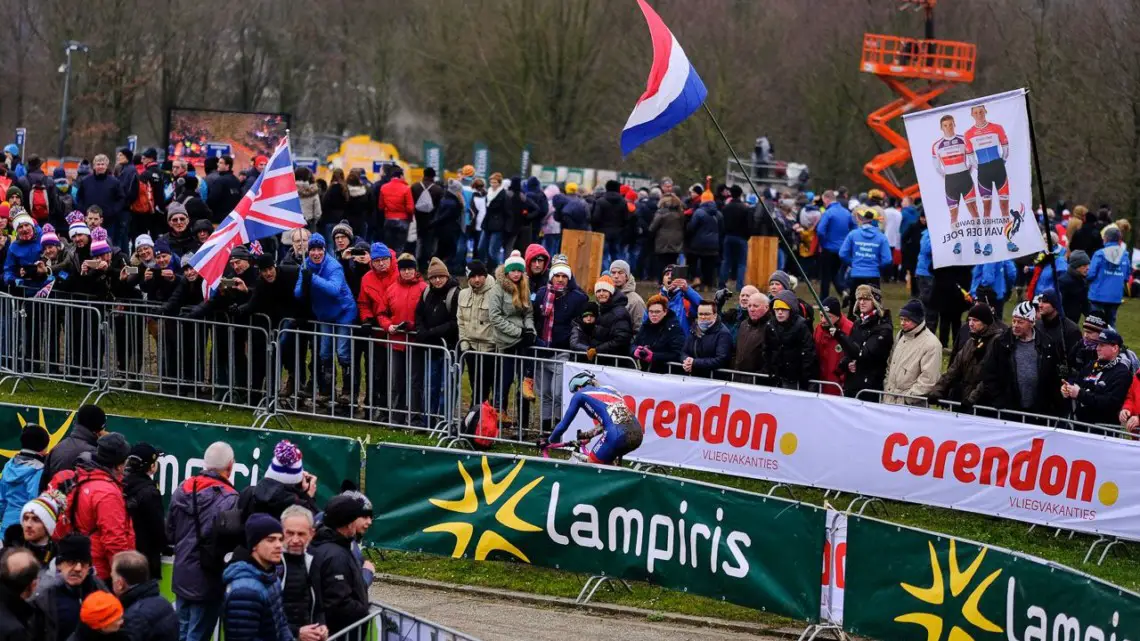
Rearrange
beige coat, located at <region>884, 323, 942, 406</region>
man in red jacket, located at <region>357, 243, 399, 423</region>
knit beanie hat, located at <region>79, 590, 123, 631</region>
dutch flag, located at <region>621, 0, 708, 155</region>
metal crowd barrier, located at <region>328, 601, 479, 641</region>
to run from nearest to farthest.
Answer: knit beanie hat, located at <region>79, 590, 123, 631</region> → metal crowd barrier, located at <region>328, 601, 479, 641</region> → beige coat, located at <region>884, 323, 942, 406</region> → dutch flag, located at <region>621, 0, 708, 155</region> → man in red jacket, located at <region>357, 243, 399, 423</region>

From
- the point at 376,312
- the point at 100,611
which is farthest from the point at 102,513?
the point at 376,312

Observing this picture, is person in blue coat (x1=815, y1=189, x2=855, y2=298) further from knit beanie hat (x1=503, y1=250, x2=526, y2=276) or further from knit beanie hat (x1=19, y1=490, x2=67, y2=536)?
knit beanie hat (x1=19, y1=490, x2=67, y2=536)

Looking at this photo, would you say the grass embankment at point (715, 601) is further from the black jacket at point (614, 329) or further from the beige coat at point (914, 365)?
the black jacket at point (614, 329)

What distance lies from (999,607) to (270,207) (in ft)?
28.0

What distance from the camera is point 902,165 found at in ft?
185

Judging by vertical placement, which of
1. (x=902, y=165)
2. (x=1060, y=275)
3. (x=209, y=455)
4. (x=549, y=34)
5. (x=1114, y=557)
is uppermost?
(x=549, y=34)

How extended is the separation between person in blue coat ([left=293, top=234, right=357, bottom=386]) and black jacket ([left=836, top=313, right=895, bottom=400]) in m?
4.96

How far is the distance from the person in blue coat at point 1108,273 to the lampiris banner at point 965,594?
1192 centimetres

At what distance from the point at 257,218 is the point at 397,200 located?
9827 mm

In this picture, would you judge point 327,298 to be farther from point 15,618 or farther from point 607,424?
point 15,618

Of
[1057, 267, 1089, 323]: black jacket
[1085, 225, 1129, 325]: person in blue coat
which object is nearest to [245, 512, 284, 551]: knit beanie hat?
[1057, 267, 1089, 323]: black jacket

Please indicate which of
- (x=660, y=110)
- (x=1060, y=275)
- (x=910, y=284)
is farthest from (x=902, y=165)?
(x=660, y=110)

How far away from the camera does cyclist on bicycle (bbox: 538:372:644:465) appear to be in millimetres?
13672

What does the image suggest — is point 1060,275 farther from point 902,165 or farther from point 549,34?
point 549,34
